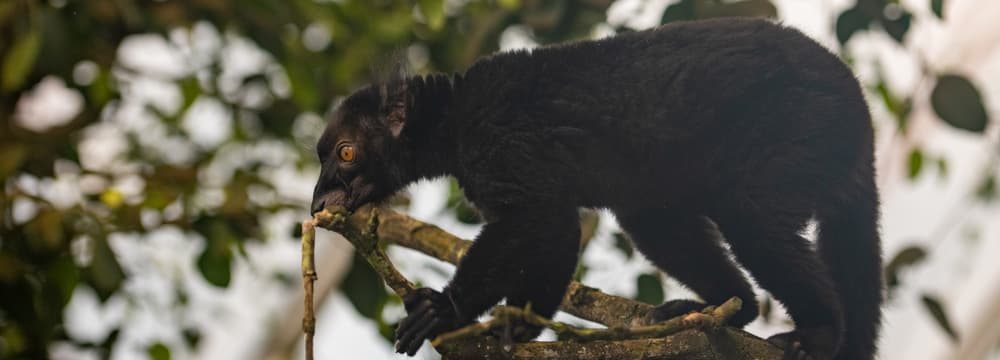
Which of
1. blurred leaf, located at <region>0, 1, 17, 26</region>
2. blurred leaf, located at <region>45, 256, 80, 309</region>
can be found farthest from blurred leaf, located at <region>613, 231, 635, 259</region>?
blurred leaf, located at <region>0, 1, 17, 26</region>

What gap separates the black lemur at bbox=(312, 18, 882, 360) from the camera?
3143 mm

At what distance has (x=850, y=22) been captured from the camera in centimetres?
383

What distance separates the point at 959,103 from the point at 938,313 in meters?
0.83

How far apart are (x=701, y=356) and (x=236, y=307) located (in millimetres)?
8137

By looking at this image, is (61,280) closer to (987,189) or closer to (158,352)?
(158,352)

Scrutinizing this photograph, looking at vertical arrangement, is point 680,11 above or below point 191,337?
below

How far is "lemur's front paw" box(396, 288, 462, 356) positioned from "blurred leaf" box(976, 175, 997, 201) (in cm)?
564

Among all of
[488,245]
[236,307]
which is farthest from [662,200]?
[236,307]

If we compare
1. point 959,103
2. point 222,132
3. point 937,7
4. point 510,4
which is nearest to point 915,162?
point 959,103

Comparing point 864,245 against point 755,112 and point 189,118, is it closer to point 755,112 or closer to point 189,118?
point 755,112

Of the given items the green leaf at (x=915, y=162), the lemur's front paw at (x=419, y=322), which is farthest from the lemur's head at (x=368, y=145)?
the green leaf at (x=915, y=162)

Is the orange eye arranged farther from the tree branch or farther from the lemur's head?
the tree branch

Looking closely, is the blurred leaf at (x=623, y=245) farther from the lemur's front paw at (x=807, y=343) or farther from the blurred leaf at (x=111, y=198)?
the blurred leaf at (x=111, y=198)

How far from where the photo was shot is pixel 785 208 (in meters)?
3.12
